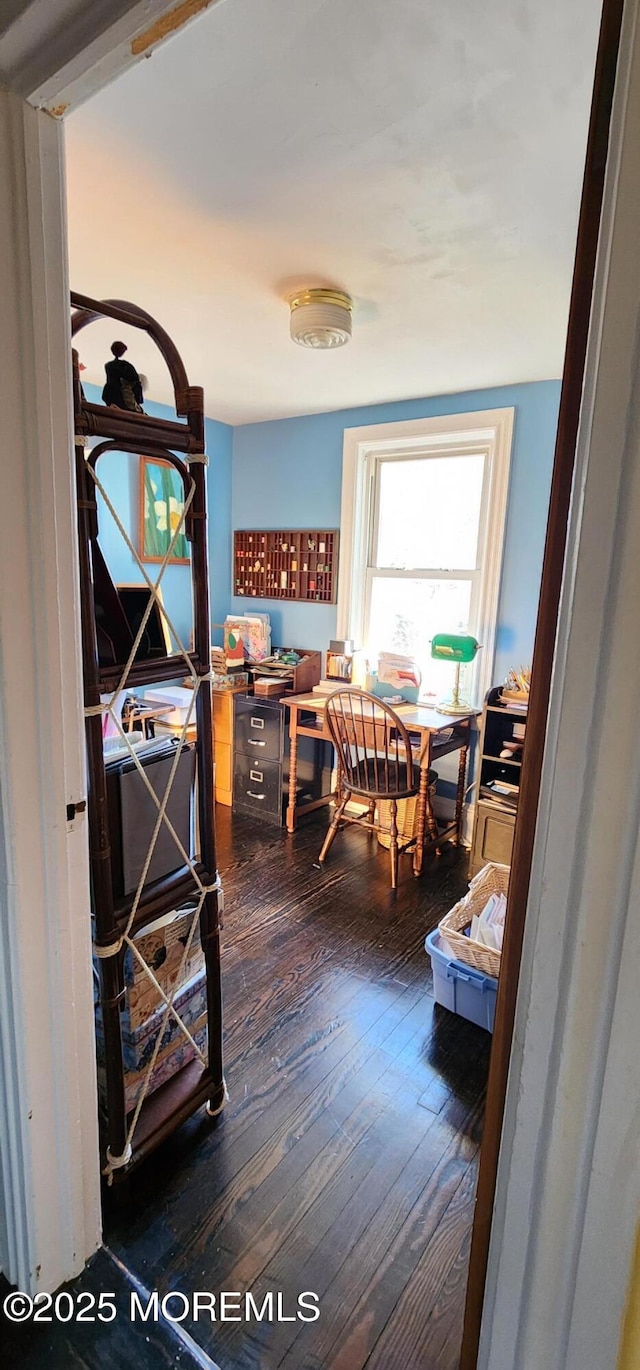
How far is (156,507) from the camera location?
10.7 ft

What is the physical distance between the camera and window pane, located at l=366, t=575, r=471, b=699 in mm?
3217

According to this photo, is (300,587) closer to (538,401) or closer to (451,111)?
(538,401)

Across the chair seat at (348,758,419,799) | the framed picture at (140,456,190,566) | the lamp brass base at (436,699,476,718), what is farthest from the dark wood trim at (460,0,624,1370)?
the framed picture at (140,456,190,566)

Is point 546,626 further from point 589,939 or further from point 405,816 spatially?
point 405,816

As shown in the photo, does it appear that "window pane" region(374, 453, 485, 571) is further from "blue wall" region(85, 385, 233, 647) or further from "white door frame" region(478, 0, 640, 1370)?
"white door frame" region(478, 0, 640, 1370)

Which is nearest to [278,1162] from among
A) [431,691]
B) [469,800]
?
[469,800]

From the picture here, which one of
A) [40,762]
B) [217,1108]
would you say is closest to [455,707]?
[217,1108]

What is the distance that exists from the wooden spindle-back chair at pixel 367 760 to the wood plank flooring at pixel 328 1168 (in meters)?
0.61

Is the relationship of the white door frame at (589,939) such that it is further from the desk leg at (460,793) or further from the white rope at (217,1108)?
the desk leg at (460,793)

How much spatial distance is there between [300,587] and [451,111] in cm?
260

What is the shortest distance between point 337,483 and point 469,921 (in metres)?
2.38

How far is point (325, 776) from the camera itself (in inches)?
147

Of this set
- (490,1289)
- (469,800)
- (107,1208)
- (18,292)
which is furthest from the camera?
(469,800)

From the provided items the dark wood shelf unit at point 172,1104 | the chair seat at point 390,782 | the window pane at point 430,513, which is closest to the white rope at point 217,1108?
the dark wood shelf unit at point 172,1104
